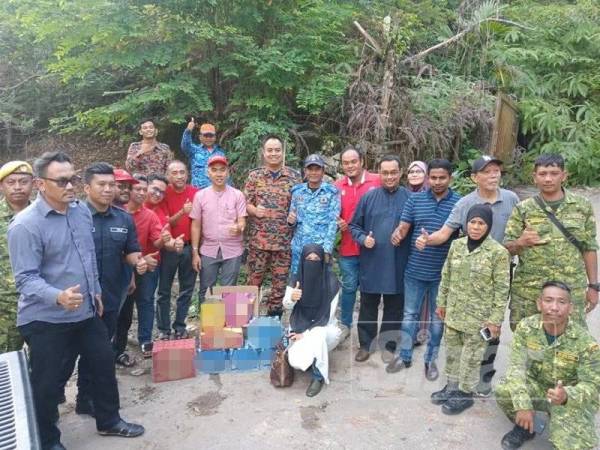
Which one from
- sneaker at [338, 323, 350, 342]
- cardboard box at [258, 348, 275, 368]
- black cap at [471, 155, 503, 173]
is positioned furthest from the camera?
sneaker at [338, 323, 350, 342]

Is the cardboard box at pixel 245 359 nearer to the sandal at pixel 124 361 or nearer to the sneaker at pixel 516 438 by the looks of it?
the sandal at pixel 124 361

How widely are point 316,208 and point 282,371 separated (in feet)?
5.00

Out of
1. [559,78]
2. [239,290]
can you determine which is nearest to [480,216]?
[239,290]

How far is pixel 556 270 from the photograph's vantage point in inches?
135

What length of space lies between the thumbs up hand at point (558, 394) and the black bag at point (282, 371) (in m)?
2.00

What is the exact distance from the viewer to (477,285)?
3467mm

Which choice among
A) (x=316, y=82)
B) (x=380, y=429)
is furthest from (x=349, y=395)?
(x=316, y=82)

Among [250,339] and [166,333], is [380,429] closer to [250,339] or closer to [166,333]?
[250,339]

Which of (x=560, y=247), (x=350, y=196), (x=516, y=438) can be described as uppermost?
(x=350, y=196)

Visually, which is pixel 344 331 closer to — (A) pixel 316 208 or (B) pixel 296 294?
(B) pixel 296 294

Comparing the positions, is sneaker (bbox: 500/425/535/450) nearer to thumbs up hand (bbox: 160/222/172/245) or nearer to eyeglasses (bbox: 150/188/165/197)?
thumbs up hand (bbox: 160/222/172/245)

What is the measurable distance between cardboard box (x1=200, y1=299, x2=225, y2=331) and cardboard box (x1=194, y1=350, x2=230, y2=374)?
23 cm

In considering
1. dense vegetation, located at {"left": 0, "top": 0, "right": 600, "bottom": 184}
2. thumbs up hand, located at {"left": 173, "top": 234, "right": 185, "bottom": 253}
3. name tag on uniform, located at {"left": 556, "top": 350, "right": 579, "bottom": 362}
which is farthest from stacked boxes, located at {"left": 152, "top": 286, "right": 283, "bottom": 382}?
dense vegetation, located at {"left": 0, "top": 0, "right": 600, "bottom": 184}

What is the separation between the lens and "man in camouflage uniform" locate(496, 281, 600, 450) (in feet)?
9.77
